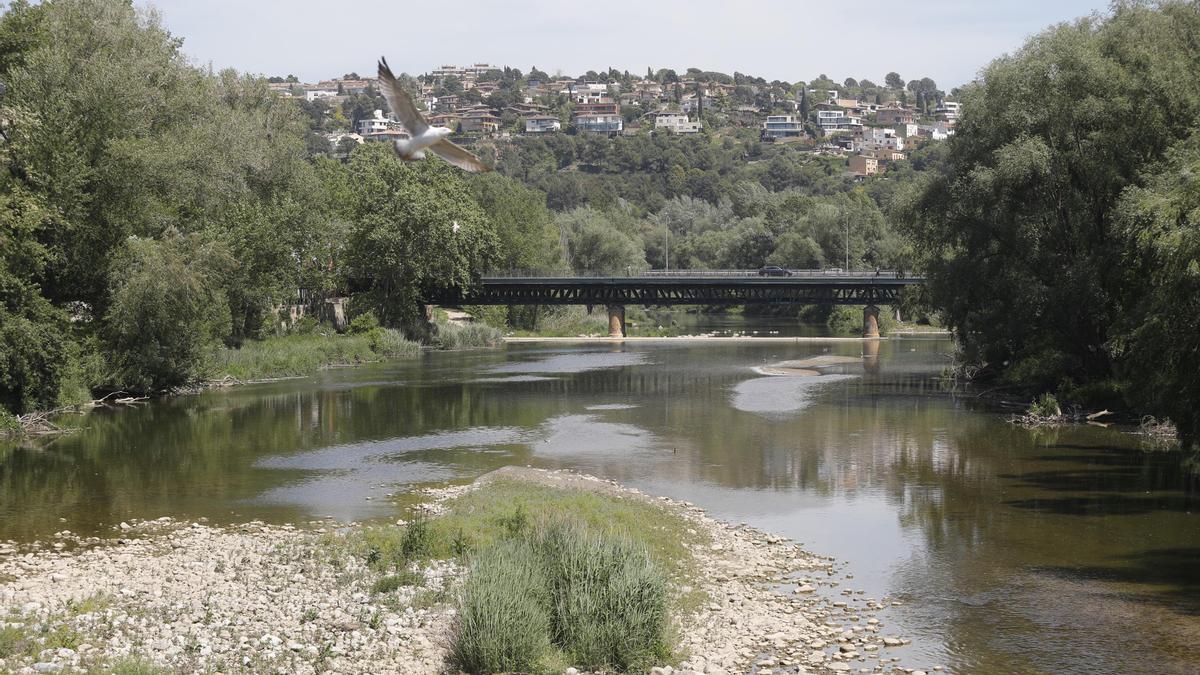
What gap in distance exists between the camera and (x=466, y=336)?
91.1 meters

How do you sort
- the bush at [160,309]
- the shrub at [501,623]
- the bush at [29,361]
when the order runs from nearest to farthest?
the shrub at [501,623], the bush at [29,361], the bush at [160,309]

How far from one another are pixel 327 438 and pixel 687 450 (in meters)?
12.3

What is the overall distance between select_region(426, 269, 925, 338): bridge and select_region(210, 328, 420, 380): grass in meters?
13.6

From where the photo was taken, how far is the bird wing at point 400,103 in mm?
13367

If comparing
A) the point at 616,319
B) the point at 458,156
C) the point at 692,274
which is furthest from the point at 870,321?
the point at 458,156

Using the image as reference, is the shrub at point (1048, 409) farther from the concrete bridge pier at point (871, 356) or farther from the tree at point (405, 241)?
the tree at point (405, 241)

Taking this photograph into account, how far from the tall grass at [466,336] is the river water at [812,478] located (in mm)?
33060

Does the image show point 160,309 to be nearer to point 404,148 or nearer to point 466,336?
point 404,148

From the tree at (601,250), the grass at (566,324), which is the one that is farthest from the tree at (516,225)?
the tree at (601,250)

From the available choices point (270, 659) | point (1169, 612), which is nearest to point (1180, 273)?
point (1169, 612)

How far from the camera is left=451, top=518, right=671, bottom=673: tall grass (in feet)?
50.8

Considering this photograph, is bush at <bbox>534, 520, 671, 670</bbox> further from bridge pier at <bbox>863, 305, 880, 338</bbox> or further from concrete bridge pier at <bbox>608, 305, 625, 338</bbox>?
bridge pier at <bbox>863, 305, 880, 338</bbox>

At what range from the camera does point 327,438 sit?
3828 centimetres

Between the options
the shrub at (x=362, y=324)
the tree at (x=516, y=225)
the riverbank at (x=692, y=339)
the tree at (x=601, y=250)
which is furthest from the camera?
the tree at (x=601, y=250)
